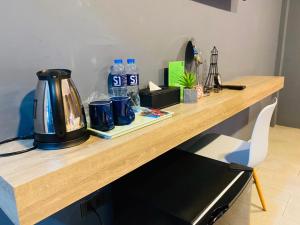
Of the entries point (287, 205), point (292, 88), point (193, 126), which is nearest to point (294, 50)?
point (292, 88)

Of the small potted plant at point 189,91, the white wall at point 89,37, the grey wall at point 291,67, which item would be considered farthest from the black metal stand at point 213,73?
the grey wall at point 291,67

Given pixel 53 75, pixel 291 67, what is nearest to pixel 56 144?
pixel 53 75

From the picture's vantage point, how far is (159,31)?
1.47 m

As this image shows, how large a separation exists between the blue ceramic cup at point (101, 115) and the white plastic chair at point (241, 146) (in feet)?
2.81

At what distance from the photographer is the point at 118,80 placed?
1189 mm

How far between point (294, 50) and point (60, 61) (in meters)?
3.57

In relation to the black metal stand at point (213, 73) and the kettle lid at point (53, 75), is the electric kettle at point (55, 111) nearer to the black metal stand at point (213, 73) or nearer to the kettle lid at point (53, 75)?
the kettle lid at point (53, 75)

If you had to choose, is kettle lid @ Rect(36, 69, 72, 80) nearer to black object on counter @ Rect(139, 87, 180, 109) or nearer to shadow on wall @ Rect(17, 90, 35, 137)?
shadow on wall @ Rect(17, 90, 35, 137)

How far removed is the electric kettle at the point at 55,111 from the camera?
765mm

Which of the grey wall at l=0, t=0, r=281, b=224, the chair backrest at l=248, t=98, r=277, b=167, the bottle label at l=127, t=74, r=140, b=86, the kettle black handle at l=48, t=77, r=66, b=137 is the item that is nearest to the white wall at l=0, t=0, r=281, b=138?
the grey wall at l=0, t=0, r=281, b=224

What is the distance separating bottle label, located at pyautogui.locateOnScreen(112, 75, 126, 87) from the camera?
1.19m

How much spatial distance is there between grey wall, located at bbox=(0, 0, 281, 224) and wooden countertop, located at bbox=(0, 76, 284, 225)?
25 cm

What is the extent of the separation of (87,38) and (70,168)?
634 mm

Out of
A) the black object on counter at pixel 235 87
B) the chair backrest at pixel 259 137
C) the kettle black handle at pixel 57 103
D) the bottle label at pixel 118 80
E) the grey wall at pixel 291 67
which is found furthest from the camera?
the grey wall at pixel 291 67
